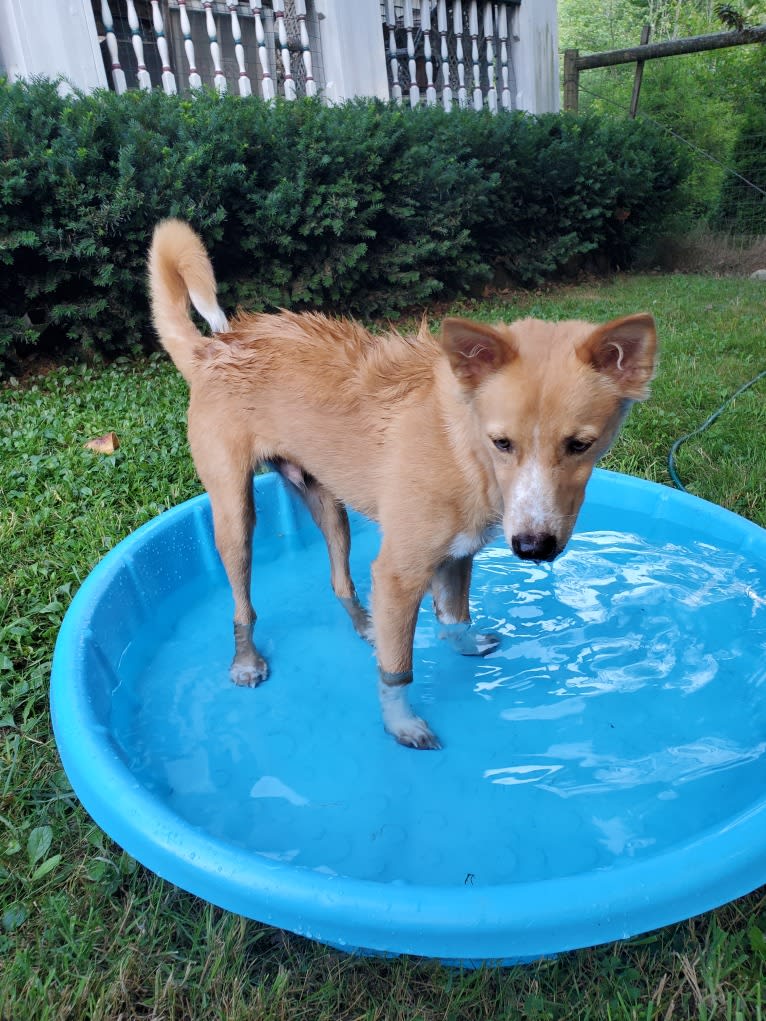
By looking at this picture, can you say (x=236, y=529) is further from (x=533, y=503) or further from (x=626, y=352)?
(x=626, y=352)

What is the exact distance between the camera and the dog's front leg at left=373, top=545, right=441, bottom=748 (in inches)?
99.8

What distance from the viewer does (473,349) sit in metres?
2.16

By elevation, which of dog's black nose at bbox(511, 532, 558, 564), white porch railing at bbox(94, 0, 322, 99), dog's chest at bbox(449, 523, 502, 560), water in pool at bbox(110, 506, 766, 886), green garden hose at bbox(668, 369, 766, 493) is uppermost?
white porch railing at bbox(94, 0, 322, 99)

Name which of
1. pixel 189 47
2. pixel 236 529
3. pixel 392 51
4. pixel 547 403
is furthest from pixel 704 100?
pixel 547 403

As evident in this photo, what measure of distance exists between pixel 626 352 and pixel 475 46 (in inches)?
409

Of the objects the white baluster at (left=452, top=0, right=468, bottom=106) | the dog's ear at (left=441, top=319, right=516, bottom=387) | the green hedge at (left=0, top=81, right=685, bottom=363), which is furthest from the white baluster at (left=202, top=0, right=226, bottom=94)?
the dog's ear at (left=441, top=319, right=516, bottom=387)

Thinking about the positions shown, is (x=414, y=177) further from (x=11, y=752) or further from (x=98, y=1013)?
(x=98, y=1013)

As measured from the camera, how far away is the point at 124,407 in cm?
538

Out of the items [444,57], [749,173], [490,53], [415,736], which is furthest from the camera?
[749,173]

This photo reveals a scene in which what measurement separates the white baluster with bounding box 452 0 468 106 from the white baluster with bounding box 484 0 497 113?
1.43 ft

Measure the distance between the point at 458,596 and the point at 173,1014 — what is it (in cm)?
186

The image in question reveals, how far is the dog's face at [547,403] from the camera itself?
205 cm

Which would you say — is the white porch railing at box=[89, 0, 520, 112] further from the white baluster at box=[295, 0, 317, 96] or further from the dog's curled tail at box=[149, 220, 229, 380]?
the dog's curled tail at box=[149, 220, 229, 380]

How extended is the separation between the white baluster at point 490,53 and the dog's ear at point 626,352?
32.3ft
